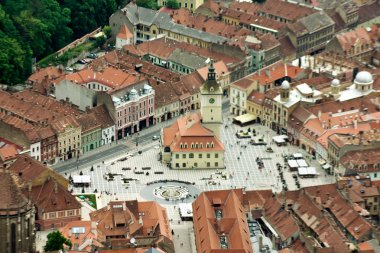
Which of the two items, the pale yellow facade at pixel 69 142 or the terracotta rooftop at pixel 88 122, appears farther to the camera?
the terracotta rooftop at pixel 88 122

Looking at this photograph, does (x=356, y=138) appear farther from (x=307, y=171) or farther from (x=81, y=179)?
(x=81, y=179)

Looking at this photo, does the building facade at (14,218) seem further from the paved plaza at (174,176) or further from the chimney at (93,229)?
the paved plaza at (174,176)

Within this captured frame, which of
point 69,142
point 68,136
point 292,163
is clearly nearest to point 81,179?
point 69,142

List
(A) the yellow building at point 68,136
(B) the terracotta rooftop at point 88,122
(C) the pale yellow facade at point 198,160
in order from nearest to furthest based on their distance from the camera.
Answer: (C) the pale yellow facade at point 198,160 → (A) the yellow building at point 68,136 → (B) the terracotta rooftop at point 88,122

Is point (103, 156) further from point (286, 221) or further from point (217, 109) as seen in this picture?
point (286, 221)

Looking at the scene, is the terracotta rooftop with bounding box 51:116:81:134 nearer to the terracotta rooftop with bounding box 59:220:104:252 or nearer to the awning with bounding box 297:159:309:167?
the terracotta rooftop with bounding box 59:220:104:252

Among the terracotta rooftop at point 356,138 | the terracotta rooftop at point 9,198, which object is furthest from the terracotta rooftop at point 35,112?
the terracotta rooftop at point 9,198

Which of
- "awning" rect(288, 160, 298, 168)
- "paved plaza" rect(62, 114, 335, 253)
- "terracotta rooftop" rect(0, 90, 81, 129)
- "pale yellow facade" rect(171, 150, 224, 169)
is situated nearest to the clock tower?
"pale yellow facade" rect(171, 150, 224, 169)
